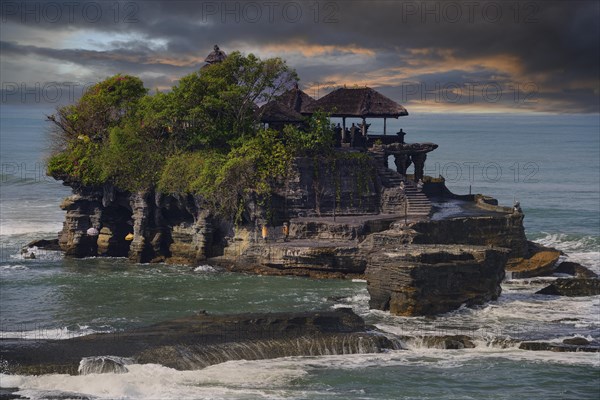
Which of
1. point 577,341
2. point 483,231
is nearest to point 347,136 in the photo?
point 483,231

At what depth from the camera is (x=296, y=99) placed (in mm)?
54969

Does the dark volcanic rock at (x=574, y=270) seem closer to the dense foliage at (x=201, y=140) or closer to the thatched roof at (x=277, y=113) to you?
the dense foliage at (x=201, y=140)

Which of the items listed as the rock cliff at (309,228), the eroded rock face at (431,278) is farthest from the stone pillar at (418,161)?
the eroded rock face at (431,278)

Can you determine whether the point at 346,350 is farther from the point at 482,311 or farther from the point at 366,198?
the point at 366,198

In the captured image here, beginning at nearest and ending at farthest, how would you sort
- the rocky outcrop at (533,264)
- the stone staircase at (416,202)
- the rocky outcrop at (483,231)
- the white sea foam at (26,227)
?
1. the rocky outcrop at (533,264)
2. the rocky outcrop at (483,231)
3. the stone staircase at (416,202)
4. the white sea foam at (26,227)

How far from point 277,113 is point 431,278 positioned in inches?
674

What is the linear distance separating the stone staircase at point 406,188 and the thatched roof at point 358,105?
7.48 feet

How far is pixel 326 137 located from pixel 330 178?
7.29 feet

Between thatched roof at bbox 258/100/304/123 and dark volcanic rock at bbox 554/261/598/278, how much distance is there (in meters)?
15.9

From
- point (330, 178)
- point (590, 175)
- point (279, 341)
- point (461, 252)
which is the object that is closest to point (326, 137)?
point (330, 178)

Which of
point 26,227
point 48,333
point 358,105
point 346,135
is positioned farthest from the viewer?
point 26,227

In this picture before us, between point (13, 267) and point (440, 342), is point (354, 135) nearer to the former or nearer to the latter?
point (13, 267)

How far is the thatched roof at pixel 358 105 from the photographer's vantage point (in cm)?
5175

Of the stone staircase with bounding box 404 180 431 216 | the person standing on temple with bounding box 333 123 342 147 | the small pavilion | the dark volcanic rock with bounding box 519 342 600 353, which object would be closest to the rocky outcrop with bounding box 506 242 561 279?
the stone staircase with bounding box 404 180 431 216
